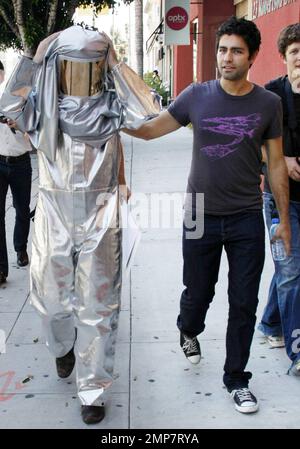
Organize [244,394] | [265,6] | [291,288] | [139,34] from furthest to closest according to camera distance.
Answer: [139,34] → [265,6] → [291,288] → [244,394]

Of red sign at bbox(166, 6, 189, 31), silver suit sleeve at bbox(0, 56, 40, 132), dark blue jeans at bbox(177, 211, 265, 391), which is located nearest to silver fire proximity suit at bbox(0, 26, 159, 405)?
silver suit sleeve at bbox(0, 56, 40, 132)

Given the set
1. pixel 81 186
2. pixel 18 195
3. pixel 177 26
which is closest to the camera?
pixel 81 186

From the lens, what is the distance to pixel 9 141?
4902mm

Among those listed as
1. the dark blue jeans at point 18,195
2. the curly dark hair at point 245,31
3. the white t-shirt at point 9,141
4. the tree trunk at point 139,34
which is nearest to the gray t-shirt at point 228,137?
the curly dark hair at point 245,31

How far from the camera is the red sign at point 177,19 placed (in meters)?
17.1

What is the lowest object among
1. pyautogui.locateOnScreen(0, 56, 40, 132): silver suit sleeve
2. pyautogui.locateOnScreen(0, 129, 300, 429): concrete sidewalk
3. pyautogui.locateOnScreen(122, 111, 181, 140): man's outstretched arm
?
pyautogui.locateOnScreen(0, 129, 300, 429): concrete sidewalk

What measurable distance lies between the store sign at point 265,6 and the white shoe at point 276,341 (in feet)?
14.6

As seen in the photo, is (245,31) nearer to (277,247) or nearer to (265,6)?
(277,247)

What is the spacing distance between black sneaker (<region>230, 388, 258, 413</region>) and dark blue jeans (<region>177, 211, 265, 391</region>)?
44 mm

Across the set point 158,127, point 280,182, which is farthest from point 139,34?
point 280,182

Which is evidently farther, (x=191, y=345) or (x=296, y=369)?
(x=191, y=345)

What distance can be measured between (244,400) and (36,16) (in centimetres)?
1126

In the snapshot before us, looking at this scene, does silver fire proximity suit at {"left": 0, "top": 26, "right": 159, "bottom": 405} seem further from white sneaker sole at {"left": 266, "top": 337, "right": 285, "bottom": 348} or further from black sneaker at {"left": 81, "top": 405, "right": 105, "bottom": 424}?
white sneaker sole at {"left": 266, "top": 337, "right": 285, "bottom": 348}

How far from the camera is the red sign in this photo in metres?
17.1
